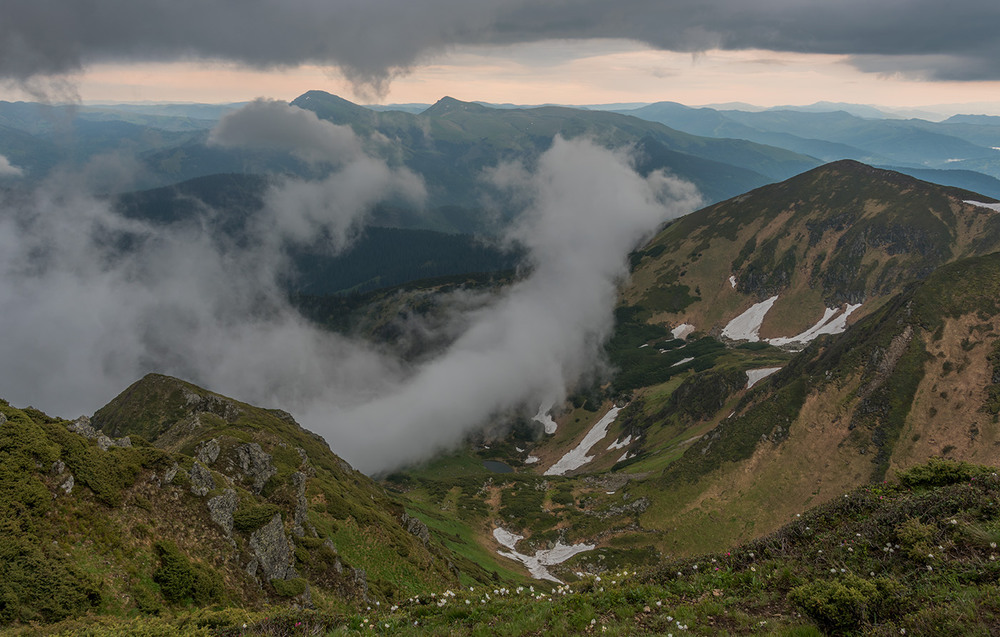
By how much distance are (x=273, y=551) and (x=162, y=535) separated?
9.46 m

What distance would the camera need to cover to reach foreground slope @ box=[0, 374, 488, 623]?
82.4ft

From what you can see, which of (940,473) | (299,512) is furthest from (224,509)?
(940,473)

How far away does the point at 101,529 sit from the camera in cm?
2944

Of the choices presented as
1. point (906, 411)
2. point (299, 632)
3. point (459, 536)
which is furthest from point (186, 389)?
point (906, 411)

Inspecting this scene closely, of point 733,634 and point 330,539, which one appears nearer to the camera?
point 733,634

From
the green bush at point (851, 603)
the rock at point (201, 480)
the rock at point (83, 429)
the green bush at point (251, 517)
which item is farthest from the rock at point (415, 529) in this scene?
the green bush at point (851, 603)

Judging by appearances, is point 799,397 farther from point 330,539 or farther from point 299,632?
point 299,632

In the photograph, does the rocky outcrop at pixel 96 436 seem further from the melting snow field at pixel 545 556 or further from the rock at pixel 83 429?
the melting snow field at pixel 545 556

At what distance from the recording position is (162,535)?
32344 mm

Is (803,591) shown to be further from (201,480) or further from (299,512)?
(299,512)

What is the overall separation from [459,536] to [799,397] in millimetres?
90963

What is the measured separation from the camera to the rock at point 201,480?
37.7 m

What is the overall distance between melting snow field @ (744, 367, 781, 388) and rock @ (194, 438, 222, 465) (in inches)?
6494

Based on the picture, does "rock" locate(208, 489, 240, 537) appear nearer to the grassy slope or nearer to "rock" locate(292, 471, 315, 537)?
"rock" locate(292, 471, 315, 537)
